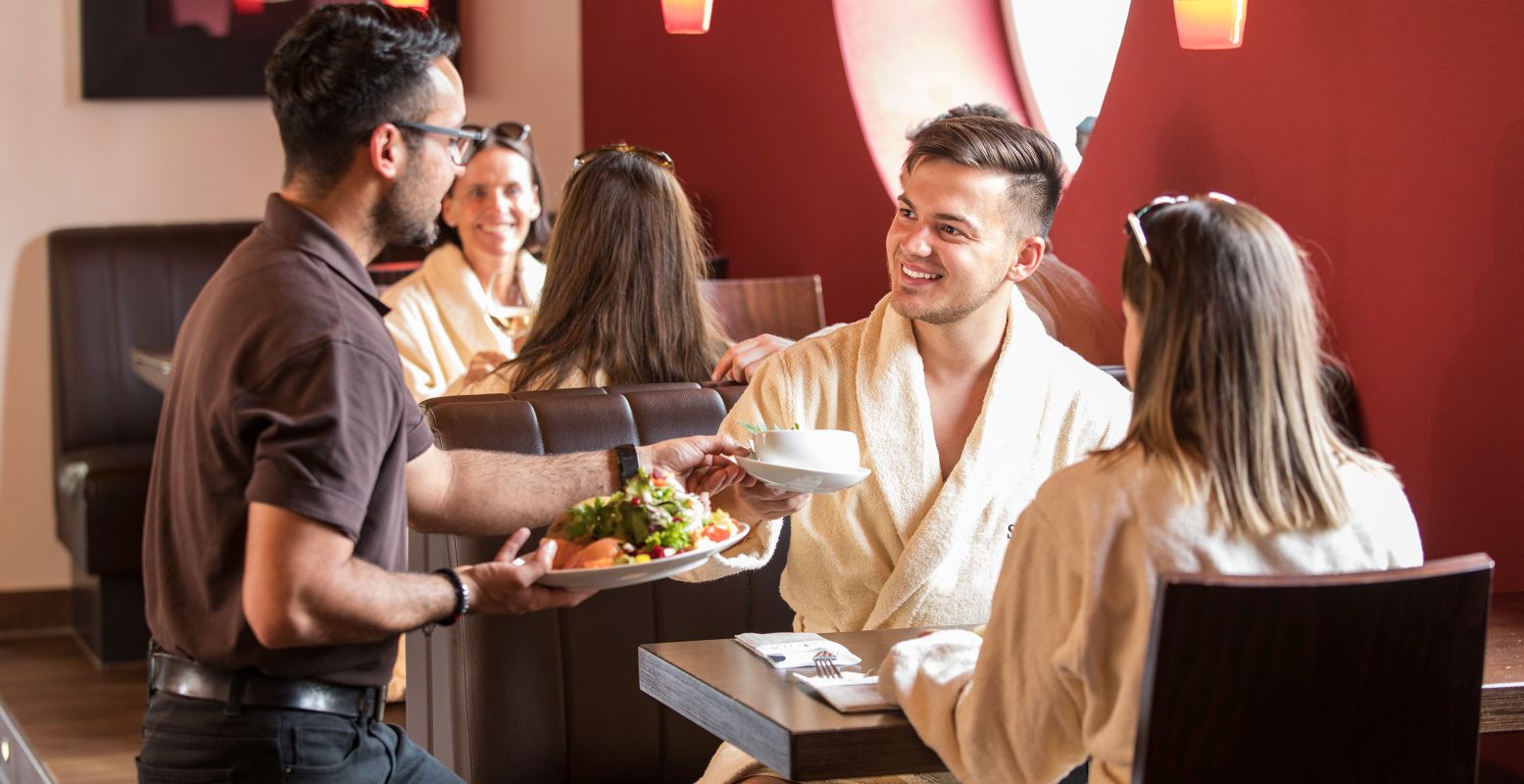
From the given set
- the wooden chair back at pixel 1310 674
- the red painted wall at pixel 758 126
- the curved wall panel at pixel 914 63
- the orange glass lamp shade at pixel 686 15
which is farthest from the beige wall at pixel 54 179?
the wooden chair back at pixel 1310 674

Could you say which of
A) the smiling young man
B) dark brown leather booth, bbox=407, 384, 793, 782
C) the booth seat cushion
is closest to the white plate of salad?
the smiling young man

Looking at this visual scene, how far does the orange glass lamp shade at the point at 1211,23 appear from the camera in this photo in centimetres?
279

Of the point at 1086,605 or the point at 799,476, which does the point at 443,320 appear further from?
→ the point at 1086,605

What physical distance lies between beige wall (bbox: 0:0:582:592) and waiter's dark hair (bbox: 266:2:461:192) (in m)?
4.01

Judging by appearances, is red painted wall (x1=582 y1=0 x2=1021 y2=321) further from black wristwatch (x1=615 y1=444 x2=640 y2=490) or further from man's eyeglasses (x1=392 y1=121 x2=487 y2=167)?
man's eyeglasses (x1=392 y1=121 x2=487 y2=167)

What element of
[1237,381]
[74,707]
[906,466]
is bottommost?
[74,707]

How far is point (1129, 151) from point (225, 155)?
340 cm

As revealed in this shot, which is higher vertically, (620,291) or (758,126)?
(758,126)

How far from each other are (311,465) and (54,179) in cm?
434

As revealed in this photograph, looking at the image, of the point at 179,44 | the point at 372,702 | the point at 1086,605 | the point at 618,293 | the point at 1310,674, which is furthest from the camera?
the point at 179,44

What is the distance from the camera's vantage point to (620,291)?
3.17 m

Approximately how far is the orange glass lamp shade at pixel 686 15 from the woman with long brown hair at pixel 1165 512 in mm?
2962

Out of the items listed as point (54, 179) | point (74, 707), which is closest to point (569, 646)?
point (74, 707)

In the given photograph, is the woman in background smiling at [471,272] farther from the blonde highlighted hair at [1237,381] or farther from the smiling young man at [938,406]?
the blonde highlighted hair at [1237,381]
